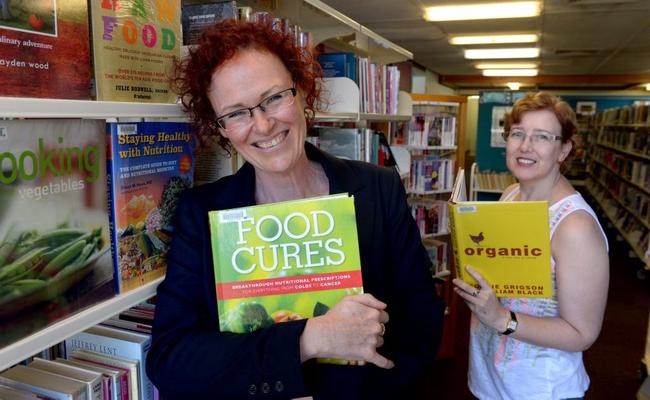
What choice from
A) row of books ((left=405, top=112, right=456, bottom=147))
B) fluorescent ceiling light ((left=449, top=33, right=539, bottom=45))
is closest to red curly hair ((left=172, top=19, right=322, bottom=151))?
row of books ((left=405, top=112, right=456, bottom=147))

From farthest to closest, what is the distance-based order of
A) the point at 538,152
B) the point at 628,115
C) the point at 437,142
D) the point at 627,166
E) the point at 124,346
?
the point at 628,115
the point at 627,166
the point at 437,142
the point at 538,152
the point at 124,346

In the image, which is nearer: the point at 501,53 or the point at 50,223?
the point at 50,223

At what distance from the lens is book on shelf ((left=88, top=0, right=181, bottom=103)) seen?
1004 millimetres

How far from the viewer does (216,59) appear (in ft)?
3.67

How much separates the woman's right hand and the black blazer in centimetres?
3

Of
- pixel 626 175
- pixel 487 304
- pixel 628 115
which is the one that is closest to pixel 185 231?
pixel 487 304

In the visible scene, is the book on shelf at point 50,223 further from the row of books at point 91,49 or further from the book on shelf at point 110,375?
the book on shelf at point 110,375

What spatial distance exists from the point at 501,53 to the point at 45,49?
9715mm

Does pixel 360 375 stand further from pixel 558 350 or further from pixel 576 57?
pixel 576 57

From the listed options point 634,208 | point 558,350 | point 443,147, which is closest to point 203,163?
point 558,350

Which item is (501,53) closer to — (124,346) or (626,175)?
(626,175)

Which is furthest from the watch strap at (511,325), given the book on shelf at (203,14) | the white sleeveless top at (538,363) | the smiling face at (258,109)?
the book on shelf at (203,14)

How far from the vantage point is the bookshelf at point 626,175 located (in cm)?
685

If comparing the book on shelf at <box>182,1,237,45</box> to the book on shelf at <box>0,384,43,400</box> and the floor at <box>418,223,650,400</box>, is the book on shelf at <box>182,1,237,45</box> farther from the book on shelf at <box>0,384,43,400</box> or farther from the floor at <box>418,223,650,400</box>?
the floor at <box>418,223,650,400</box>
